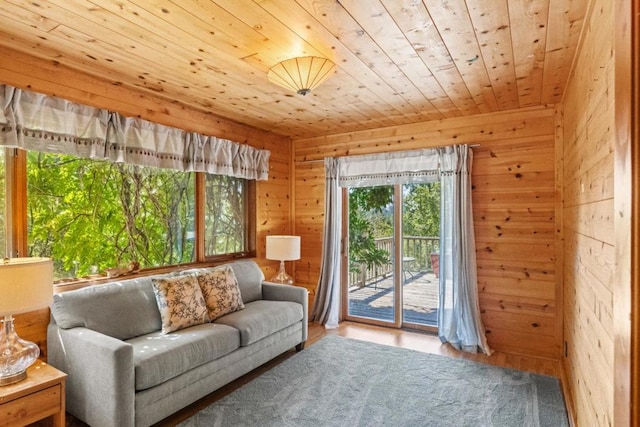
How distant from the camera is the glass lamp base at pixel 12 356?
6.21ft

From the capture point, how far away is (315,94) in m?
3.25

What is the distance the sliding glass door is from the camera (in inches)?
168

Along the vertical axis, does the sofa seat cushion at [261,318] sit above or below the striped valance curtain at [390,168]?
below

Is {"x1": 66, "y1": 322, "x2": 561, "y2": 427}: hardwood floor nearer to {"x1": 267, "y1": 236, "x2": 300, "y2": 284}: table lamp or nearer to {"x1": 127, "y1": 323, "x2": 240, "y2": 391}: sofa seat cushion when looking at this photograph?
{"x1": 127, "y1": 323, "x2": 240, "y2": 391}: sofa seat cushion

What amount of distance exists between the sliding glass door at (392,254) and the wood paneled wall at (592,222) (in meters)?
1.58

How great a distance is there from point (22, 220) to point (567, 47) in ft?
12.5

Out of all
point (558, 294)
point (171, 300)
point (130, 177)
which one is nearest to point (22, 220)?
point (130, 177)

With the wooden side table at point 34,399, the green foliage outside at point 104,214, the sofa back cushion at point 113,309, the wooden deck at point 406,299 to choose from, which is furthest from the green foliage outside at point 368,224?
the wooden side table at point 34,399

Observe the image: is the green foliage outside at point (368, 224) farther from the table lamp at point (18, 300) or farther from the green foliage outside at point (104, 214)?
the table lamp at point (18, 300)

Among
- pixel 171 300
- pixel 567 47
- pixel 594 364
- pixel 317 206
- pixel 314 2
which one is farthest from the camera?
pixel 317 206

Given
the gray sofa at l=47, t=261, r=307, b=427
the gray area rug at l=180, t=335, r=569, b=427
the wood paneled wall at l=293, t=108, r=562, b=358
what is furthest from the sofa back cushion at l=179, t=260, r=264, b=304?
the wood paneled wall at l=293, t=108, r=562, b=358

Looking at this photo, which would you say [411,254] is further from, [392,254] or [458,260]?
[458,260]

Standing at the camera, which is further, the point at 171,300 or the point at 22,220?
the point at 171,300

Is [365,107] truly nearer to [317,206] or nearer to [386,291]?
[317,206]
